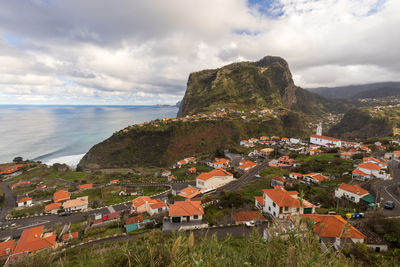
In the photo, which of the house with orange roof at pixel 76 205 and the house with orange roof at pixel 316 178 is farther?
the house with orange roof at pixel 316 178

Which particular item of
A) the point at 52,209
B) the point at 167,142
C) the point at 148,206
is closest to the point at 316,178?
A: the point at 148,206

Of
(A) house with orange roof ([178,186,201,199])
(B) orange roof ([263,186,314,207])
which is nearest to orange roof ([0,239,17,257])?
(A) house with orange roof ([178,186,201,199])

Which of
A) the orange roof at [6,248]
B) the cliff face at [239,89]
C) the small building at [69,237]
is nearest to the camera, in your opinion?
the orange roof at [6,248]

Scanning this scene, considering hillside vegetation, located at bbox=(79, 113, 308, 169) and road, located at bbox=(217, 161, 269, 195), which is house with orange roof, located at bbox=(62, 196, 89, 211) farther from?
hillside vegetation, located at bbox=(79, 113, 308, 169)

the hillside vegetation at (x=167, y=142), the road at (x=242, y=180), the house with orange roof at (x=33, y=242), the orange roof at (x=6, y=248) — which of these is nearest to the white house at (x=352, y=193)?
the road at (x=242, y=180)

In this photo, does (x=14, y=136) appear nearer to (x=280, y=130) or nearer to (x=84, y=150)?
(x=84, y=150)

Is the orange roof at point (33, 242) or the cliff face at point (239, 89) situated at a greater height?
the cliff face at point (239, 89)

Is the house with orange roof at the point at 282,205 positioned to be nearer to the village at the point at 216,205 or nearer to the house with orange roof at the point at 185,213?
the village at the point at 216,205
